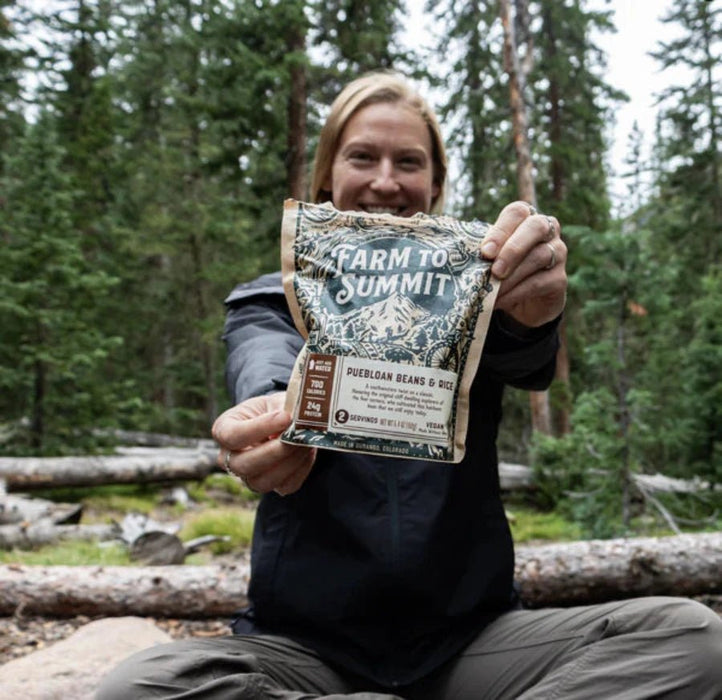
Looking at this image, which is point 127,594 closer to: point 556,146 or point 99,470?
point 99,470

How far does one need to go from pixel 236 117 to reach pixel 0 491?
6.15 m

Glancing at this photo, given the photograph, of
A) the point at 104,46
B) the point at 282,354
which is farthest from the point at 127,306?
the point at 282,354

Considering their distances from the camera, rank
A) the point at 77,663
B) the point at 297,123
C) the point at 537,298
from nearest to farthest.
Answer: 1. the point at 537,298
2. the point at 77,663
3. the point at 297,123

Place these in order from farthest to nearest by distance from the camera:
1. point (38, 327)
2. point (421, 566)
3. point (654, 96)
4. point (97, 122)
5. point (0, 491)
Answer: point (654, 96) → point (97, 122) → point (38, 327) → point (0, 491) → point (421, 566)

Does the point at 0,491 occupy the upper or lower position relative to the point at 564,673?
lower

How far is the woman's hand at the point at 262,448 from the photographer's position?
136 cm

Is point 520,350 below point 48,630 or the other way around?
the other way around

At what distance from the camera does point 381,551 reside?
161 centimetres

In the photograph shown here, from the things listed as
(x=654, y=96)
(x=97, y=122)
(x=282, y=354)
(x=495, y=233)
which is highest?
(x=654, y=96)

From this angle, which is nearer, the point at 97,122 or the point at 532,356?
the point at 532,356

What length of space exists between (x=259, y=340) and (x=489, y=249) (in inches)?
27.0

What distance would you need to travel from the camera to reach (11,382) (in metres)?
9.27

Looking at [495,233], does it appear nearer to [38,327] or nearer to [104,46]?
[38,327]

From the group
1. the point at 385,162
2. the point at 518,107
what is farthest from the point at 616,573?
the point at 518,107
